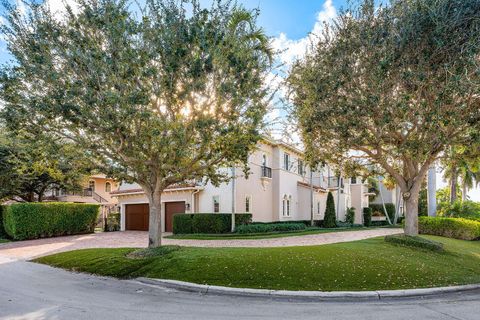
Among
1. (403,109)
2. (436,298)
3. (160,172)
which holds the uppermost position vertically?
(403,109)

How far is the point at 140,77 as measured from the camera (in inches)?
432

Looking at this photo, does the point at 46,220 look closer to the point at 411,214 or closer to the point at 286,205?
the point at 286,205

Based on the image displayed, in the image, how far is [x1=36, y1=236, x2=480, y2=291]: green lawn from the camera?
9250mm

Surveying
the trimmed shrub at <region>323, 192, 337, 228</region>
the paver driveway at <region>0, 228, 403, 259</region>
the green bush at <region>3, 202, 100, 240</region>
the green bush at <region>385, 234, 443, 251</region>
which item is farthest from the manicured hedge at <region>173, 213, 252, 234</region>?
the trimmed shrub at <region>323, 192, 337, 228</region>

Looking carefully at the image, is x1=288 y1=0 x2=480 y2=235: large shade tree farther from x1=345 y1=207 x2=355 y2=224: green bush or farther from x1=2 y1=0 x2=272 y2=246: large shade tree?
x1=345 y1=207 x2=355 y2=224: green bush

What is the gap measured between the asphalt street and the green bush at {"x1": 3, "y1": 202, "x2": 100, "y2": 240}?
48.2 ft

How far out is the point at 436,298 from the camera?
8.41 m

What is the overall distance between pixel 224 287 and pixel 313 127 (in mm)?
7436

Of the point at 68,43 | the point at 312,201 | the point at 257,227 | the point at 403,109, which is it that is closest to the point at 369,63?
the point at 403,109

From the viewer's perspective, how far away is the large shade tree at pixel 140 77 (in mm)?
10359

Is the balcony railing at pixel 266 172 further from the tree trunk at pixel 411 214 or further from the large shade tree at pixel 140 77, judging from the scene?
the large shade tree at pixel 140 77

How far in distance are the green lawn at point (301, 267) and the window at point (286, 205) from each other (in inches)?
633

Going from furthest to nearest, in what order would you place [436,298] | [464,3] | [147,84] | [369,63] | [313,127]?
[313,127]
[369,63]
[147,84]
[464,3]
[436,298]

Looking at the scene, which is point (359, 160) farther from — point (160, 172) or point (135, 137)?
point (135, 137)
